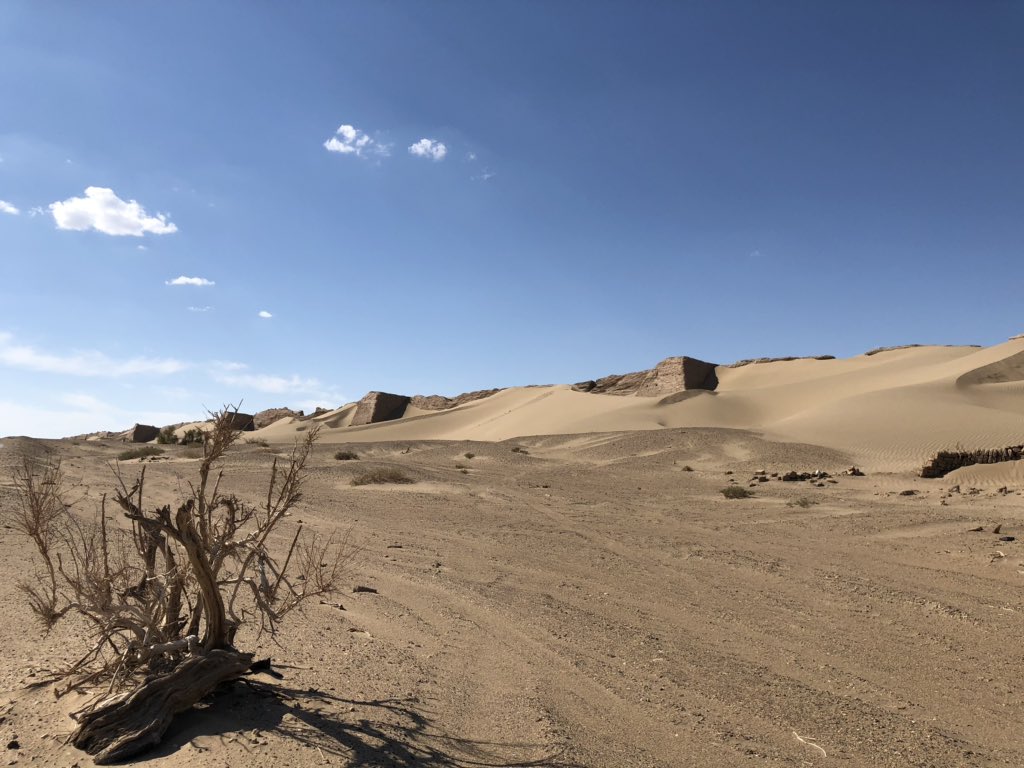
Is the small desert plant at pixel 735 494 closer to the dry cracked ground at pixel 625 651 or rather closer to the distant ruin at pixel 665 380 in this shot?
the dry cracked ground at pixel 625 651

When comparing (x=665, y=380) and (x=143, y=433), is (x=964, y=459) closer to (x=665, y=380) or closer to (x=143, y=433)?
(x=665, y=380)

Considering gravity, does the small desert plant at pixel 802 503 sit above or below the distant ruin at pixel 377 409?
below

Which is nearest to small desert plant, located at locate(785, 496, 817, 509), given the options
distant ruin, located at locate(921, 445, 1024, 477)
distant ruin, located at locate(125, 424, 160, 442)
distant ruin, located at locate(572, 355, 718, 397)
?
distant ruin, located at locate(921, 445, 1024, 477)

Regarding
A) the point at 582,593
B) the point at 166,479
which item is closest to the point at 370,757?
the point at 582,593

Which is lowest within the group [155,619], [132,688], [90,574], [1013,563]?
[1013,563]

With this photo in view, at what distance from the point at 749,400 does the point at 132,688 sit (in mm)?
43577

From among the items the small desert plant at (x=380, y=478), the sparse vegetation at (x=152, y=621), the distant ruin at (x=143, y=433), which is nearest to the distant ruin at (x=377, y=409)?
the distant ruin at (x=143, y=433)

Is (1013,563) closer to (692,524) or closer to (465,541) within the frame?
(692,524)

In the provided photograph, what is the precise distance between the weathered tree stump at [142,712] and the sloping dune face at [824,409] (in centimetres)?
2220

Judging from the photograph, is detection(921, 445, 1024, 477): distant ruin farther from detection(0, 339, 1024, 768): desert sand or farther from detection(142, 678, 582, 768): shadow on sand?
detection(142, 678, 582, 768): shadow on sand

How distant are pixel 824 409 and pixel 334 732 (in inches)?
1378

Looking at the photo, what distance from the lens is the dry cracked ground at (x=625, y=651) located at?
3754mm

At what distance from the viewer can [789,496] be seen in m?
15.7

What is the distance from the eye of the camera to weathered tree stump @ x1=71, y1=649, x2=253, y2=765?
3305 millimetres
